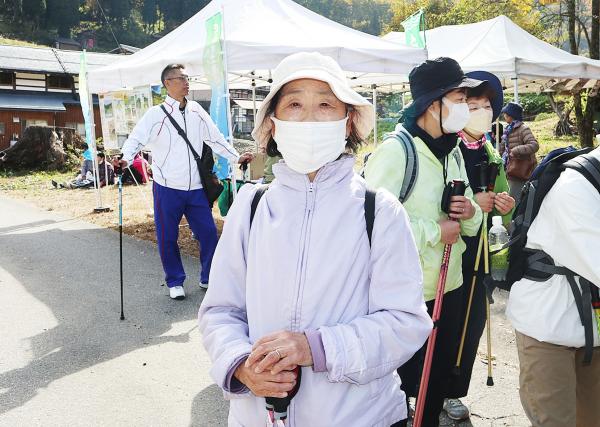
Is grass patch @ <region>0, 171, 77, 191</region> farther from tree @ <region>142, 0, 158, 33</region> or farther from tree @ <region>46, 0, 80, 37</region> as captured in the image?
tree @ <region>142, 0, 158, 33</region>

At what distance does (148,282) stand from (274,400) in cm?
505

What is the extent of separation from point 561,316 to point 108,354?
3.51 meters

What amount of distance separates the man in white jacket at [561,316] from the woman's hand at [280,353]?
4.03 ft

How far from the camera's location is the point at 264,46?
6492 mm

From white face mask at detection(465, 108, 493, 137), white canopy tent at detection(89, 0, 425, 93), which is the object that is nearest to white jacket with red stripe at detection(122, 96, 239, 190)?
white canopy tent at detection(89, 0, 425, 93)

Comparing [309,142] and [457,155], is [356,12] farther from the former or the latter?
[309,142]

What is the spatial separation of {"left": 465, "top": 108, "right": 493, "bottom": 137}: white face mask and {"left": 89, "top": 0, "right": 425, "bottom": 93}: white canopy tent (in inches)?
149

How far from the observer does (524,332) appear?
2227mm

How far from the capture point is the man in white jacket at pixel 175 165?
5.28m

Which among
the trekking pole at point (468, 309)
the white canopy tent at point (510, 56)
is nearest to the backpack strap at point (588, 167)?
the trekking pole at point (468, 309)

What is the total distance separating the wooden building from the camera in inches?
1105

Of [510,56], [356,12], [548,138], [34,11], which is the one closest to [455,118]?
[510,56]

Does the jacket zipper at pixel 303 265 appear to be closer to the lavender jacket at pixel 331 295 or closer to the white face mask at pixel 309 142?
the lavender jacket at pixel 331 295

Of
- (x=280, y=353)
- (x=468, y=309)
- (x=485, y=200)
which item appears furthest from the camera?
(x=468, y=309)
